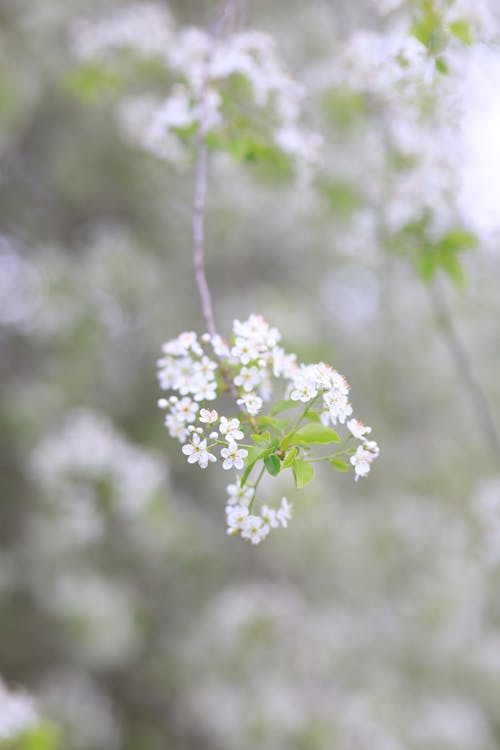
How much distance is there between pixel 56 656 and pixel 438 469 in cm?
226

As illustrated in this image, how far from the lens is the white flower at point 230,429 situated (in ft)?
3.42

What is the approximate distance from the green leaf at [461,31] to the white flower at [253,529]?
1.18 metres

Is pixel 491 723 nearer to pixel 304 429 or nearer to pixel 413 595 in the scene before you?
pixel 413 595

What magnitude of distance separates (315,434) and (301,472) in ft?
0.20

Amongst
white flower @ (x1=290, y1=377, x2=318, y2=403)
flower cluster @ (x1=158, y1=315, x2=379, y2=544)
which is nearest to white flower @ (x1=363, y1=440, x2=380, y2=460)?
flower cluster @ (x1=158, y1=315, x2=379, y2=544)

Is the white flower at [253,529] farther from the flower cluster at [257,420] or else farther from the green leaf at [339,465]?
the green leaf at [339,465]

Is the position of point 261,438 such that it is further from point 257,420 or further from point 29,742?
point 29,742

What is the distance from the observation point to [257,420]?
1.19 m

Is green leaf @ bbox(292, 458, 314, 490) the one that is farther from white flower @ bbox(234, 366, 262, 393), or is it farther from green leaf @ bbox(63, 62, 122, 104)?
green leaf @ bbox(63, 62, 122, 104)

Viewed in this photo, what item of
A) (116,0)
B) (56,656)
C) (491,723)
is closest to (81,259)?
(116,0)

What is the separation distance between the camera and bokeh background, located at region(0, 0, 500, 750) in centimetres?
295

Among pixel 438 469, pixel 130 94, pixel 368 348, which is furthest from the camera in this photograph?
pixel 368 348

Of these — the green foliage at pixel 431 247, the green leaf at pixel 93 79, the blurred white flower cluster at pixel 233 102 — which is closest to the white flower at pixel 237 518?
the blurred white flower cluster at pixel 233 102

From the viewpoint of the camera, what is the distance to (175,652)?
12.1ft
